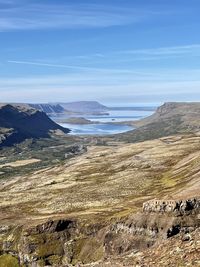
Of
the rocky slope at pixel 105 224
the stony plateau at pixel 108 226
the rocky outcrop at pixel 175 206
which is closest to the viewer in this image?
the stony plateau at pixel 108 226

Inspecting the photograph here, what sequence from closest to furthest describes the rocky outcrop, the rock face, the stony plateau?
the stony plateau < the rock face < the rocky outcrop

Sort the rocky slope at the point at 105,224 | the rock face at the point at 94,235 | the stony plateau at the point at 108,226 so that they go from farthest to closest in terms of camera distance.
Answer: the rock face at the point at 94,235, the rocky slope at the point at 105,224, the stony plateau at the point at 108,226

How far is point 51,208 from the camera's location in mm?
139375

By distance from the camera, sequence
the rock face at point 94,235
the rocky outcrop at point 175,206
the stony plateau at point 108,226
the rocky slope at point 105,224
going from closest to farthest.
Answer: the stony plateau at point 108,226 < the rocky slope at point 105,224 < the rock face at point 94,235 < the rocky outcrop at point 175,206

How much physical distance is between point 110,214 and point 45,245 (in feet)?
56.3

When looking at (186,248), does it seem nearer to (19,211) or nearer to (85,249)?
(85,249)

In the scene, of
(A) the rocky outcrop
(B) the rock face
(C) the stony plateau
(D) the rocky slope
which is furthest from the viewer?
→ (A) the rocky outcrop

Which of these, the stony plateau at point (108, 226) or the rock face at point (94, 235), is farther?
the rock face at point (94, 235)

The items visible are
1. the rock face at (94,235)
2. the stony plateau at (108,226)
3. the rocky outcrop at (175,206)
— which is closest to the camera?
the stony plateau at (108,226)

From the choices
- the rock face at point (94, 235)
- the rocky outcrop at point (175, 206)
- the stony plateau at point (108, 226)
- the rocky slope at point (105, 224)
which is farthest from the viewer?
the rocky outcrop at point (175, 206)

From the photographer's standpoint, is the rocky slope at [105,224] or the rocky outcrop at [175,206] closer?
the rocky slope at [105,224]

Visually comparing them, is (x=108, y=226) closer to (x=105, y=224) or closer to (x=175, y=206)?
(x=105, y=224)

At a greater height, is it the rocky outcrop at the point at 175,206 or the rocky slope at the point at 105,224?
the rocky outcrop at the point at 175,206

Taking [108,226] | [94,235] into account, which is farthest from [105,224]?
[108,226]
